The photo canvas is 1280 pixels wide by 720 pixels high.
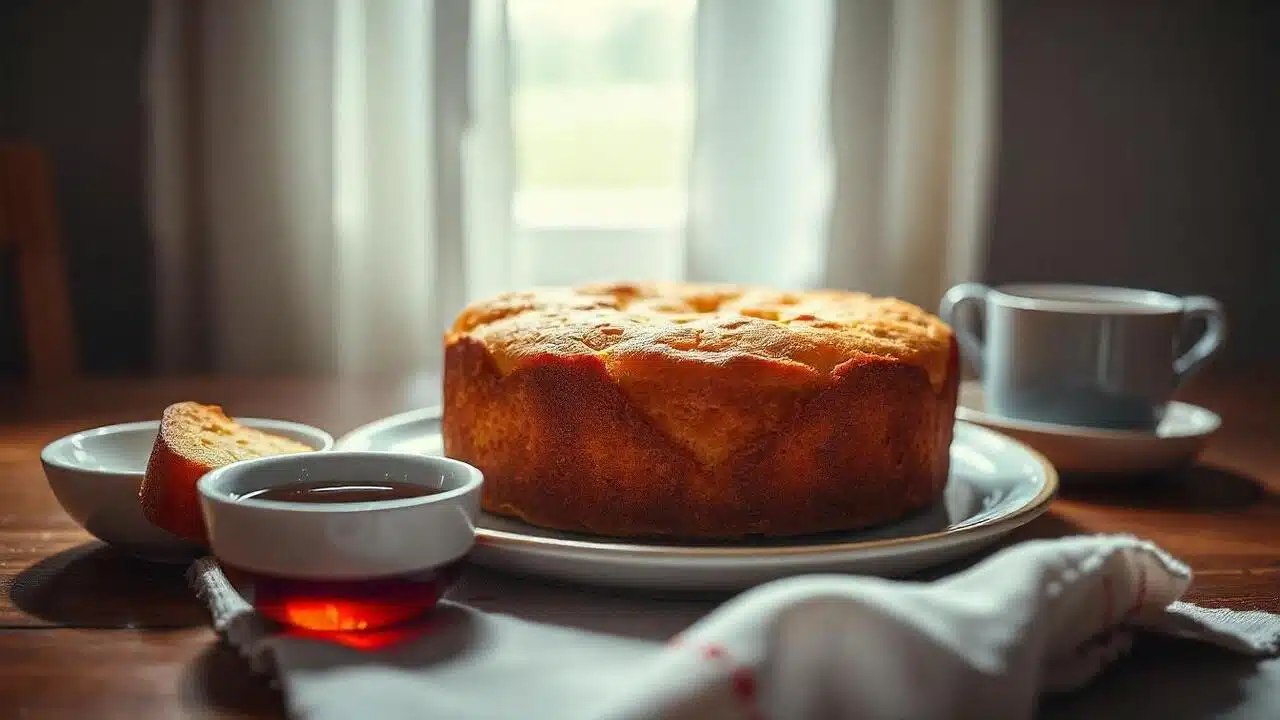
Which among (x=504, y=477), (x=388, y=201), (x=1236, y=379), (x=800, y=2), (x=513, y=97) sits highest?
(x=800, y=2)

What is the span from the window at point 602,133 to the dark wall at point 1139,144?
31.1 inches

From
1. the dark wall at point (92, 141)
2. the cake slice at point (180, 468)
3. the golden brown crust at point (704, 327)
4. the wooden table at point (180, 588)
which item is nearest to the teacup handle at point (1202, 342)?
the wooden table at point (180, 588)

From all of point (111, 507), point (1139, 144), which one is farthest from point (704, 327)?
point (1139, 144)

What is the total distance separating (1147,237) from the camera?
2.88 metres

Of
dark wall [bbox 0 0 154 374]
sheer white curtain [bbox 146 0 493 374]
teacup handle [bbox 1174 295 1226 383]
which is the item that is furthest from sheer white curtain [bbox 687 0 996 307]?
dark wall [bbox 0 0 154 374]

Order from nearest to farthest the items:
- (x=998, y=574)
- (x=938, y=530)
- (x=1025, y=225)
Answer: (x=998, y=574) → (x=938, y=530) → (x=1025, y=225)

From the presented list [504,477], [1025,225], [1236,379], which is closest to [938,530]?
[504,477]

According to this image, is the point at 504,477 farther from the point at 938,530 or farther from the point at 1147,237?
the point at 1147,237

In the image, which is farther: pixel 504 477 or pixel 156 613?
pixel 504 477

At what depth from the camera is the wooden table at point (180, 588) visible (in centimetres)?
74

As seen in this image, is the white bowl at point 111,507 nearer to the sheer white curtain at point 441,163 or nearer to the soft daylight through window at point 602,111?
the sheer white curtain at point 441,163

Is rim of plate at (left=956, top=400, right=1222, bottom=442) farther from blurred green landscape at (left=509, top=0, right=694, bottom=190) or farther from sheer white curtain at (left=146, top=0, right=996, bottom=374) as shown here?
blurred green landscape at (left=509, top=0, right=694, bottom=190)

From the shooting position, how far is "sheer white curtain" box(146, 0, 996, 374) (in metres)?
2.45

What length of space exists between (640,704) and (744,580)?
29cm
